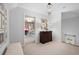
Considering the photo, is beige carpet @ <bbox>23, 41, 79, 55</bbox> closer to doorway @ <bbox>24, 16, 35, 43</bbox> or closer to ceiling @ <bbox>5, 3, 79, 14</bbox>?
doorway @ <bbox>24, 16, 35, 43</bbox>

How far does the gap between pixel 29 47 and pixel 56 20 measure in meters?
0.72

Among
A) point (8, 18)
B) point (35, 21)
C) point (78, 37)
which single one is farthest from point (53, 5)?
point (8, 18)

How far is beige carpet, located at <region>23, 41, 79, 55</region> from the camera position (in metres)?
1.40

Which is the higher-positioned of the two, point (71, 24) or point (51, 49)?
point (71, 24)

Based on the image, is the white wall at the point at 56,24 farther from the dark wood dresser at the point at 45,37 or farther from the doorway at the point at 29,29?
the doorway at the point at 29,29

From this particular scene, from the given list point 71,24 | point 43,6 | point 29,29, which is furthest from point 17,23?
point 71,24

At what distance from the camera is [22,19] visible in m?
1.41

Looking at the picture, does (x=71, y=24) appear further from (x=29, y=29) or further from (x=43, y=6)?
(x=29, y=29)

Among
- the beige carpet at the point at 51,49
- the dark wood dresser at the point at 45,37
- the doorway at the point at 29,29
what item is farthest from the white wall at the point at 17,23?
the dark wood dresser at the point at 45,37

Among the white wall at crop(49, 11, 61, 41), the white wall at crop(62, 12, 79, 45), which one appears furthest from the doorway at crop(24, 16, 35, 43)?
the white wall at crop(62, 12, 79, 45)

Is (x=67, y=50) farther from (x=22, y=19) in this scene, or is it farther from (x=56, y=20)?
(x=22, y=19)

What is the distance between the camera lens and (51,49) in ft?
4.81

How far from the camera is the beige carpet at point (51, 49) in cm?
140

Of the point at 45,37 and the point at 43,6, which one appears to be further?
the point at 45,37
